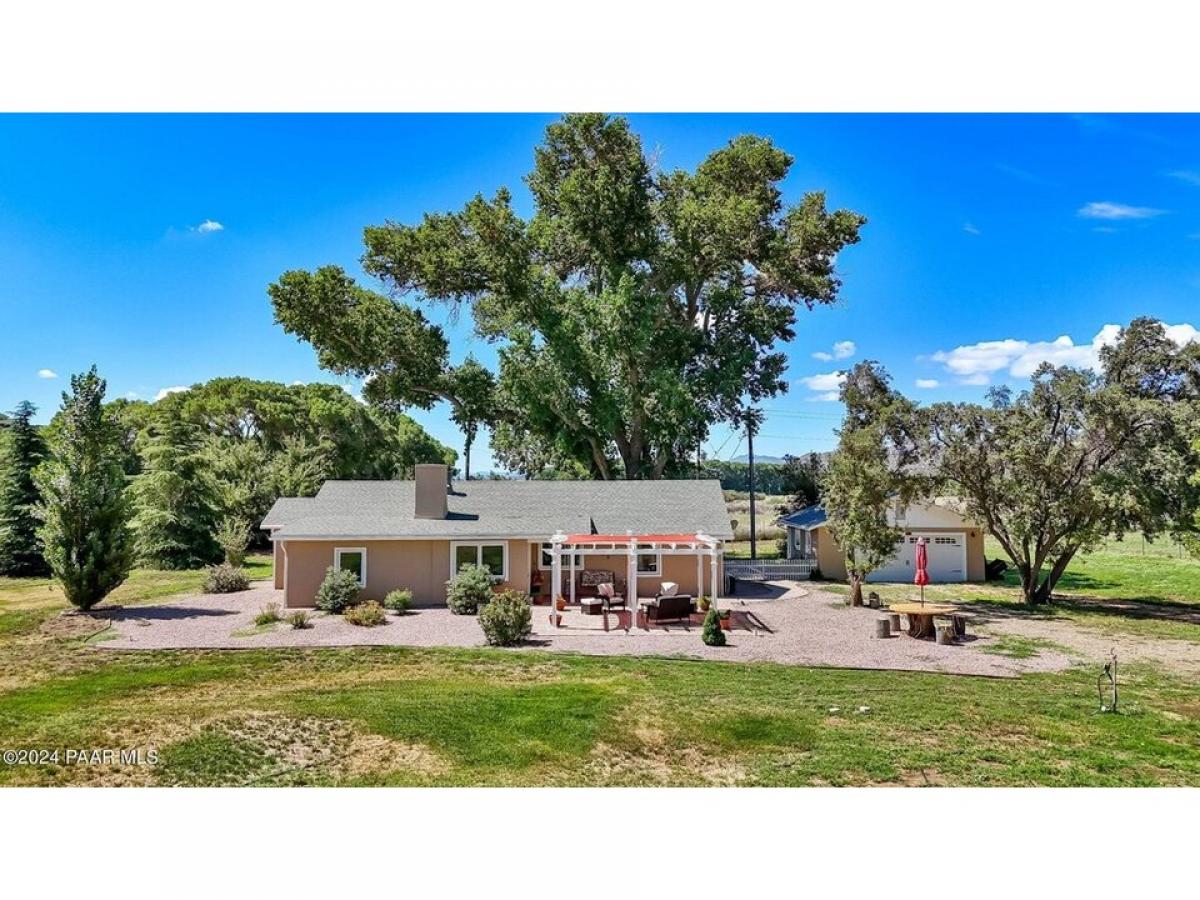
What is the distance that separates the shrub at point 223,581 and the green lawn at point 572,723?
8476 millimetres

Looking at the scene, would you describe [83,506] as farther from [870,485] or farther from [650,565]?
[870,485]

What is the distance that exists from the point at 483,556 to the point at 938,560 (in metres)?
17.0

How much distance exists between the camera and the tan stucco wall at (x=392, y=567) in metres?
17.7

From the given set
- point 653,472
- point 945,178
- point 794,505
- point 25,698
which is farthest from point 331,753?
point 794,505

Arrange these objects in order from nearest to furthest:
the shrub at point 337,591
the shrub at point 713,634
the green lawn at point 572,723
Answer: the green lawn at point 572,723 < the shrub at point 713,634 < the shrub at point 337,591

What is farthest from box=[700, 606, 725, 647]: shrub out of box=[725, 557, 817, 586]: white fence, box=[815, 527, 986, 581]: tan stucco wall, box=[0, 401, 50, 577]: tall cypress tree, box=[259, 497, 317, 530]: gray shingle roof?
box=[0, 401, 50, 577]: tall cypress tree

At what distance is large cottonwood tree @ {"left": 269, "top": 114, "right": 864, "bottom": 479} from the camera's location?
2598cm

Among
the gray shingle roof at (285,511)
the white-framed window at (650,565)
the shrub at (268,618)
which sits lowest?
the shrub at (268,618)

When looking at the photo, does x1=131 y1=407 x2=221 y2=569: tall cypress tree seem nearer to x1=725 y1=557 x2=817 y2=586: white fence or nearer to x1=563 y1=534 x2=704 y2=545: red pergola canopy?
x1=563 y1=534 x2=704 y2=545: red pergola canopy

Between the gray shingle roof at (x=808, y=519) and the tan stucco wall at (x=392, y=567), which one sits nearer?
the tan stucco wall at (x=392, y=567)

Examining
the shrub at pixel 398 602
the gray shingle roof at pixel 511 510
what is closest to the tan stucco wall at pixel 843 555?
the gray shingle roof at pixel 511 510

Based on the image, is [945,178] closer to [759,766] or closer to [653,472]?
[759,766]

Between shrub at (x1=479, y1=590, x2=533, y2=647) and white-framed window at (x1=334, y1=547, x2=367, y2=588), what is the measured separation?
5.55m

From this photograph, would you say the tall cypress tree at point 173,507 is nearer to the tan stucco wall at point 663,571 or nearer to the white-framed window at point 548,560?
the white-framed window at point 548,560
